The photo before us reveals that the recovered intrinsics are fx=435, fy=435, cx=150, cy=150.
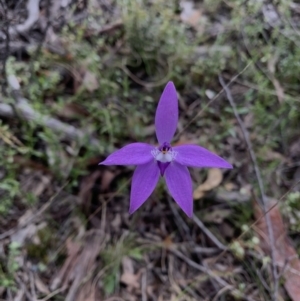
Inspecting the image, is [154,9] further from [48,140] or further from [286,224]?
[286,224]

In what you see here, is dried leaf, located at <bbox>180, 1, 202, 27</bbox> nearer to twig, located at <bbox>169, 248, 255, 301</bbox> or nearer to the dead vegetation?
the dead vegetation

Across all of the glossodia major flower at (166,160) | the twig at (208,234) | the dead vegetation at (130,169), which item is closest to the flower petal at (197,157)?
the glossodia major flower at (166,160)

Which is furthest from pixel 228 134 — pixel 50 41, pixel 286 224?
pixel 50 41

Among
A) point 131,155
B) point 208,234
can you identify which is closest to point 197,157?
point 131,155

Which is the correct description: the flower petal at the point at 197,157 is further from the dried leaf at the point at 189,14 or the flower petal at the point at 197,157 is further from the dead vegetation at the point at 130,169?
the dried leaf at the point at 189,14

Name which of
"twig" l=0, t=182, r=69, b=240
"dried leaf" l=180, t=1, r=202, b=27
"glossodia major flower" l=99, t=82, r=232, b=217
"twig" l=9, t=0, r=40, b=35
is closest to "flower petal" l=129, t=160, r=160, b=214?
"glossodia major flower" l=99, t=82, r=232, b=217

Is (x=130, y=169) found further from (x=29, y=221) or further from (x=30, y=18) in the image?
(x=30, y=18)
